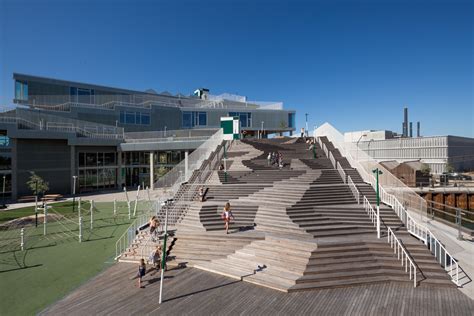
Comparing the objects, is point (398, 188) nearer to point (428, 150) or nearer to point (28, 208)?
point (28, 208)

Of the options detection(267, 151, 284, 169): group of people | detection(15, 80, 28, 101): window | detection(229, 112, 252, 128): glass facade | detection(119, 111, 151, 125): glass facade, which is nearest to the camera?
detection(267, 151, 284, 169): group of people

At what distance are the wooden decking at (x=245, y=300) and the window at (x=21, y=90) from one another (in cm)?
3888

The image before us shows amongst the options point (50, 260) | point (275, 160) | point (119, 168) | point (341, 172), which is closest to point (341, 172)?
point (341, 172)

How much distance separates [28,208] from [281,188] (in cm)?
2445

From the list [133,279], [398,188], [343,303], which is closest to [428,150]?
[398,188]

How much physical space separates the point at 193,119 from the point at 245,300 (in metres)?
44.2

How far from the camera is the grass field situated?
9431mm

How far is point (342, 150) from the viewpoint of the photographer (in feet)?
84.8

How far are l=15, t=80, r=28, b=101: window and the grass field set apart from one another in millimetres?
26519

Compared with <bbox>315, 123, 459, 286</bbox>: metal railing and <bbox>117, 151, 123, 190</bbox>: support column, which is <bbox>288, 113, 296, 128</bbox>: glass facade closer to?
<bbox>315, 123, 459, 286</bbox>: metal railing

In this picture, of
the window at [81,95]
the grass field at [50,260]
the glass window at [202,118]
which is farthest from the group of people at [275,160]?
the window at [81,95]

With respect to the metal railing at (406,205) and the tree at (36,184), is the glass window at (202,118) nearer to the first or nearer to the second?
the tree at (36,184)

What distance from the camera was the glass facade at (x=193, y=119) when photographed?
50.1 metres

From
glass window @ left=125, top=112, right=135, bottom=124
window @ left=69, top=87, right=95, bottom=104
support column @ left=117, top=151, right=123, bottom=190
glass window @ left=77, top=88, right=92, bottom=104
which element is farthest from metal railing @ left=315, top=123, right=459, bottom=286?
glass window @ left=77, top=88, right=92, bottom=104
